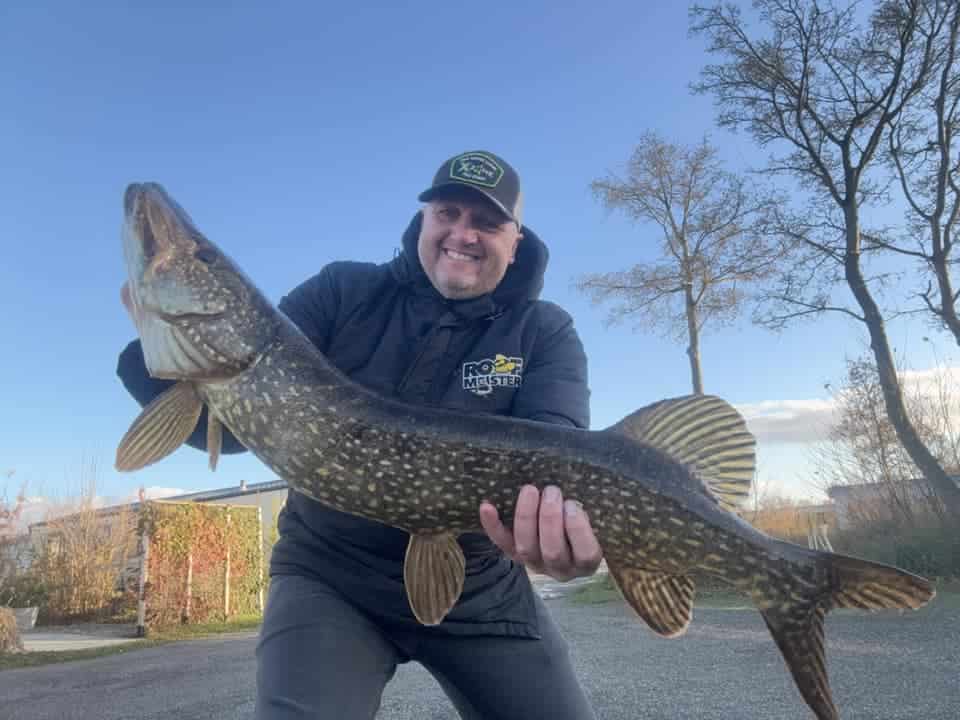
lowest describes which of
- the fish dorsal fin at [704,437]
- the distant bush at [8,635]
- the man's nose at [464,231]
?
the distant bush at [8,635]

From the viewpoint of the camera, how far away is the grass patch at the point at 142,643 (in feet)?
29.9

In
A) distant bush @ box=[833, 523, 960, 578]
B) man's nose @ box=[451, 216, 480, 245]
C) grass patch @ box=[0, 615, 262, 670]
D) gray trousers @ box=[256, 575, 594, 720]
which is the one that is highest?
man's nose @ box=[451, 216, 480, 245]

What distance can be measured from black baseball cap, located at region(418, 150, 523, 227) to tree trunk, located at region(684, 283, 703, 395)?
39.5ft

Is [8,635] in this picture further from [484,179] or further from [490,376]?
[484,179]

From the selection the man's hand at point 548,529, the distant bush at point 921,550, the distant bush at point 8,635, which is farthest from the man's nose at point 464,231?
the distant bush at point 8,635

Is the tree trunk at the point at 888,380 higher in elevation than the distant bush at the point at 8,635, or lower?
higher

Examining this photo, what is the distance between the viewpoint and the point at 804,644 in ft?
6.74

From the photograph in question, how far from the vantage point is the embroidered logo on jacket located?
2684 millimetres

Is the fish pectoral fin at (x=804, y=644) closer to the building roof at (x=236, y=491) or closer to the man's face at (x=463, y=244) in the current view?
the man's face at (x=463, y=244)

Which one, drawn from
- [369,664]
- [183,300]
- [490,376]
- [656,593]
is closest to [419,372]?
[490,376]

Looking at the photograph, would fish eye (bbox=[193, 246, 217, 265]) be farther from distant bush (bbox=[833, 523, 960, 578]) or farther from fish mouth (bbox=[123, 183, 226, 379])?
distant bush (bbox=[833, 523, 960, 578])

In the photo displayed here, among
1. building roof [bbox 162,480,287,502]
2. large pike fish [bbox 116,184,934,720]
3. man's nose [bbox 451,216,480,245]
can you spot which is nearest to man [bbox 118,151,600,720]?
man's nose [bbox 451,216,480,245]

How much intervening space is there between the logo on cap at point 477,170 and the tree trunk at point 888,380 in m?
11.1

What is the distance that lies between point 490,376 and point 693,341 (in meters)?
12.8
